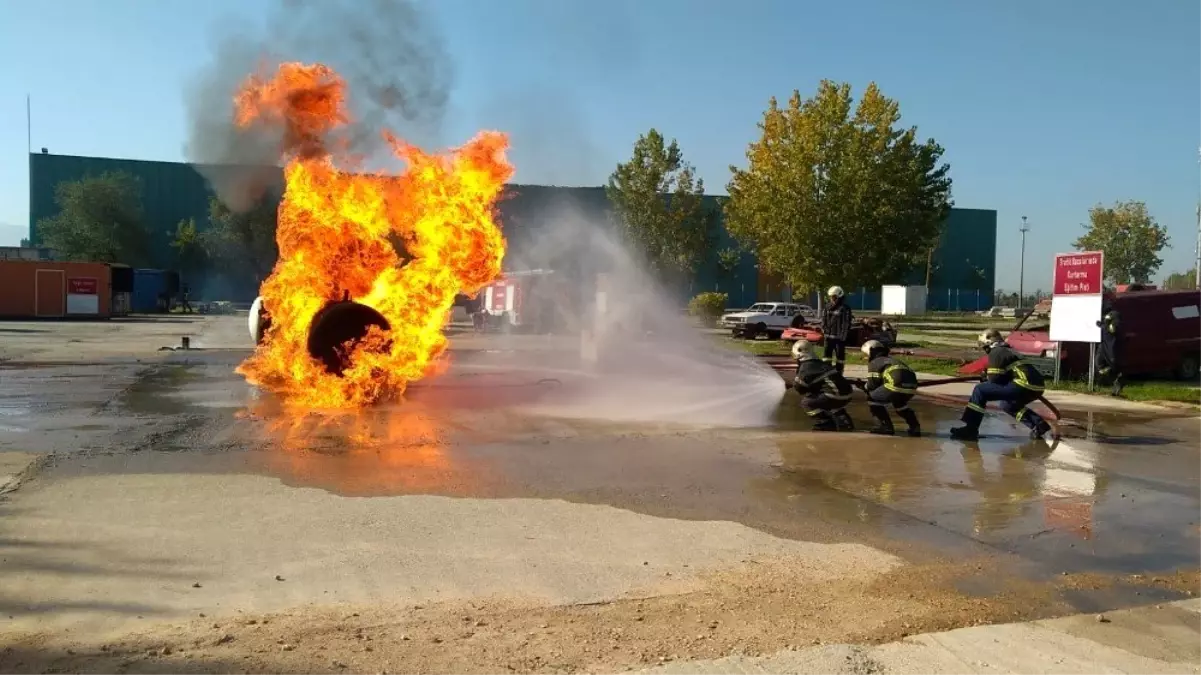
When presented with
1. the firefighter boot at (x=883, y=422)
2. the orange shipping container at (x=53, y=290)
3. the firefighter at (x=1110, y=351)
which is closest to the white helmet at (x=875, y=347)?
the firefighter boot at (x=883, y=422)

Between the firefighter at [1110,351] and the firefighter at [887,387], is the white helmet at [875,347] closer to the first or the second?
the firefighter at [887,387]

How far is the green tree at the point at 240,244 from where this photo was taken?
46250mm

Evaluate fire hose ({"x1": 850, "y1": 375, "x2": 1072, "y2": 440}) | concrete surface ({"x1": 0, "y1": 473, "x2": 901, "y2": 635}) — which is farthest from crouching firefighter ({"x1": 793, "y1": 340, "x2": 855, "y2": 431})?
concrete surface ({"x1": 0, "y1": 473, "x2": 901, "y2": 635})

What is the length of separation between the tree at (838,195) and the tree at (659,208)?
9.45 metres

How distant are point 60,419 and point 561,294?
22.2 meters

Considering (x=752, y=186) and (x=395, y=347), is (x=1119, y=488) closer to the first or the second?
(x=395, y=347)

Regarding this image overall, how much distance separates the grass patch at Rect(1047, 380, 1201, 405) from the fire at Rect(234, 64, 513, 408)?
37.1ft

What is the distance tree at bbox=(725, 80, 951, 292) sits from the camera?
30734mm

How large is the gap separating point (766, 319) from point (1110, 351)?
1810 cm

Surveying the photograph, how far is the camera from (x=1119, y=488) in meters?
8.25

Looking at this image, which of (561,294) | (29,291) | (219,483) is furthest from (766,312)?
(29,291)

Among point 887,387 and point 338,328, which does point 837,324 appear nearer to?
point 887,387

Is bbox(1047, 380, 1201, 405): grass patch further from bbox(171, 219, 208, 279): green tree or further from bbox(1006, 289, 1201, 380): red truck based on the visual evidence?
bbox(171, 219, 208, 279): green tree

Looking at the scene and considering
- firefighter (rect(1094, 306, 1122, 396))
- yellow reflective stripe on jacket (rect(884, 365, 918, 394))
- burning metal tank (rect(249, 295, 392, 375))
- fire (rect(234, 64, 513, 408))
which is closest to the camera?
yellow reflective stripe on jacket (rect(884, 365, 918, 394))
